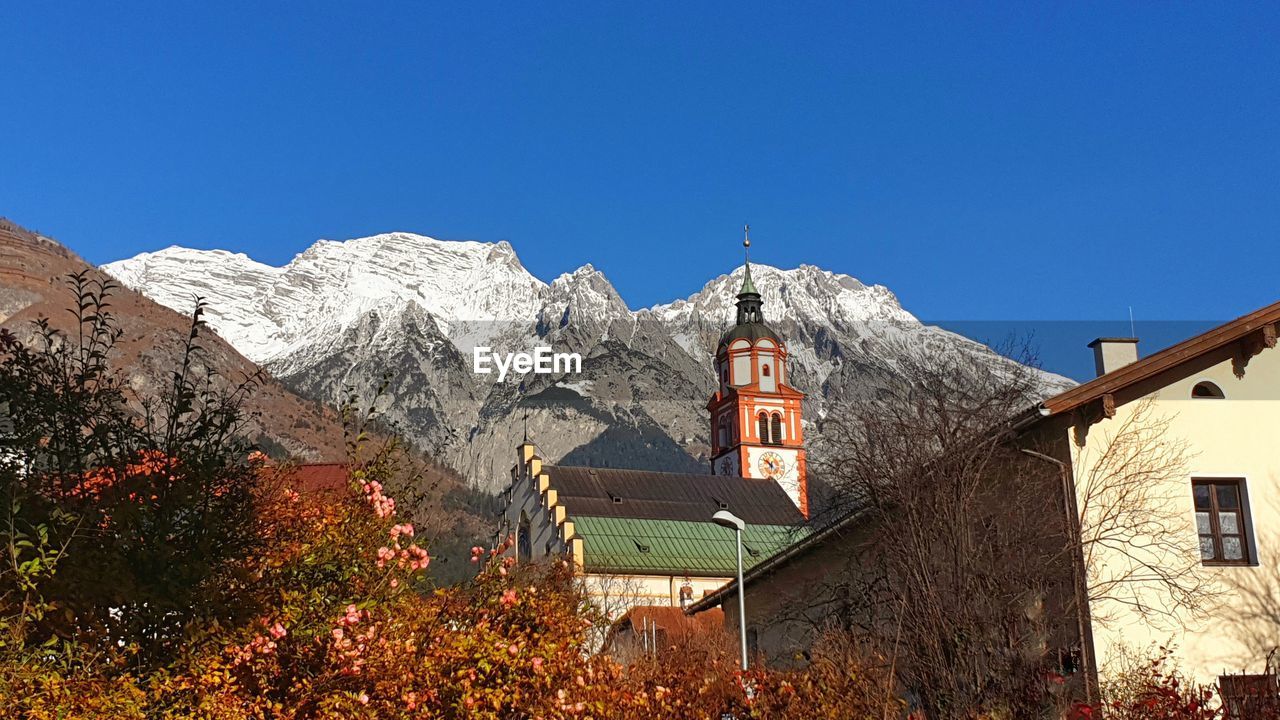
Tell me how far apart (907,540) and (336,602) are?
977 centimetres

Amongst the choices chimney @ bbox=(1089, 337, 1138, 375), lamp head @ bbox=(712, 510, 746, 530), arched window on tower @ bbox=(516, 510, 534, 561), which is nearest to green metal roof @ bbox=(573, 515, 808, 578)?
arched window on tower @ bbox=(516, 510, 534, 561)

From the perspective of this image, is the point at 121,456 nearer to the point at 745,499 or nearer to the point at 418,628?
the point at 418,628

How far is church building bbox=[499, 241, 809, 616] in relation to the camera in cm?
6297

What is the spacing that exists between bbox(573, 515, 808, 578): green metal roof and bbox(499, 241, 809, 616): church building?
0.06 m

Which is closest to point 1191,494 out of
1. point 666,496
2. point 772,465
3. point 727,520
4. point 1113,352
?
point 1113,352

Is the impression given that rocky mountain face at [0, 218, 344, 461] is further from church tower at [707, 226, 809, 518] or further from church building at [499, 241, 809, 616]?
church building at [499, 241, 809, 616]

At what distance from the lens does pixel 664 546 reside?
65688 mm

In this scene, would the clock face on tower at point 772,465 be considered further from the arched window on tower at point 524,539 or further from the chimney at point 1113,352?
the chimney at point 1113,352

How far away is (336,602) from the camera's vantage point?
46.8 ft

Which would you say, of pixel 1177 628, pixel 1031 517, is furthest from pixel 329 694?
pixel 1177 628

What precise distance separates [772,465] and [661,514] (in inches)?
693

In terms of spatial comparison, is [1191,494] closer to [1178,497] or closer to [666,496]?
[1178,497]

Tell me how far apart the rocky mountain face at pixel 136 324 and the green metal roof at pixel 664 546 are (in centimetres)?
9299

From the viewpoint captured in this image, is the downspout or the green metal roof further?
the green metal roof
